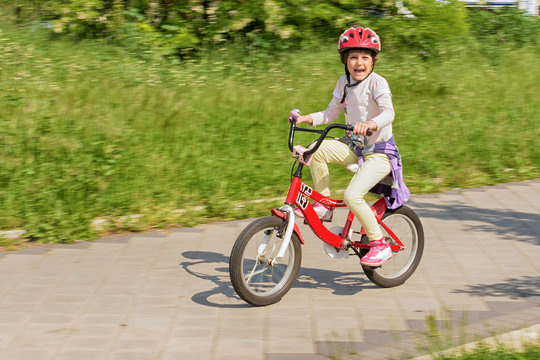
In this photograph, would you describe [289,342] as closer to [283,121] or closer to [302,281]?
[302,281]

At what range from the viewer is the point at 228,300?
570 cm

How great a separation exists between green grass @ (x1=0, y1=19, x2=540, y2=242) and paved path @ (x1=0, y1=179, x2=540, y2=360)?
2.10 ft

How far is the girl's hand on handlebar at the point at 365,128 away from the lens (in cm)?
522

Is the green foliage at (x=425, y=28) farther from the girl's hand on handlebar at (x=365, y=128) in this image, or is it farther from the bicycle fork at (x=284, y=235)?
the bicycle fork at (x=284, y=235)

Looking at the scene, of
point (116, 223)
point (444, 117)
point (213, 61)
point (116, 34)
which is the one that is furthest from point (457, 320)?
point (116, 34)

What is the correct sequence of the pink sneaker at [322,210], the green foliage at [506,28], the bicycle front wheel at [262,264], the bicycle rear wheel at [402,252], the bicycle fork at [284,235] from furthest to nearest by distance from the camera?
the green foliage at [506,28] → the bicycle rear wheel at [402,252] → the pink sneaker at [322,210] → the bicycle fork at [284,235] → the bicycle front wheel at [262,264]

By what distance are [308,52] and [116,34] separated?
2926 mm

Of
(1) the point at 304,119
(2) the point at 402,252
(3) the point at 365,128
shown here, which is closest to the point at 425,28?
(2) the point at 402,252

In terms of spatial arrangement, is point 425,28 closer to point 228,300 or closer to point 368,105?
point 368,105

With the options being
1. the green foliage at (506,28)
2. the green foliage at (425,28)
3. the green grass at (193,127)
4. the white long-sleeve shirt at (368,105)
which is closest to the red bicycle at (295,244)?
the white long-sleeve shirt at (368,105)

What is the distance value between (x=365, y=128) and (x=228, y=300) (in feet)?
5.17

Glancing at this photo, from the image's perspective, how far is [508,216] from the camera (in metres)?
7.89

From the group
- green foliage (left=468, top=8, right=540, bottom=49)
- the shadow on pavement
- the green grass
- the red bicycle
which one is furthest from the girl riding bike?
green foliage (left=468, top=8, right=540, bottom=49)

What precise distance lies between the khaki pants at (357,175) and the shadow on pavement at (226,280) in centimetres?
56
